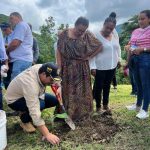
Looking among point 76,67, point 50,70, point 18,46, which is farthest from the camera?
point 18,46

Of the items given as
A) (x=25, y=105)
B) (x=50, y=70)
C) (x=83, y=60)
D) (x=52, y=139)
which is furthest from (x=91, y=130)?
(x=50, y=70)

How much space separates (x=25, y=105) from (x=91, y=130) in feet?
3.47

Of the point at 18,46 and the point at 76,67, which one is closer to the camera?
the point at 76,67

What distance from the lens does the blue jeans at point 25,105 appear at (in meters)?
5.45

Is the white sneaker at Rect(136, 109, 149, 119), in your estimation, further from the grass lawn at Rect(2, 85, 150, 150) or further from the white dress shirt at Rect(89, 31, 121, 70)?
the white dress shirt at Rect(89, 31, 121, 70)

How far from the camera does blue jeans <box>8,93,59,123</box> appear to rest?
545 centimetres

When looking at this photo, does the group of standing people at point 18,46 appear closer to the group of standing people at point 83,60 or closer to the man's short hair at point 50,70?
the group of standing people at point 83,60

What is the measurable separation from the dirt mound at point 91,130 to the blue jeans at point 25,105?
0.39 metres

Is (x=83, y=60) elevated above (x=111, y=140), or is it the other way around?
(x=83, y=60)

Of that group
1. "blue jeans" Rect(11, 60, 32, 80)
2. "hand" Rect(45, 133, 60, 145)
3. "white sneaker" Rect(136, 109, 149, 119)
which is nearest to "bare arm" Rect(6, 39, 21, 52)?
"blue jeans" Rect(11, 60, 32, 80)

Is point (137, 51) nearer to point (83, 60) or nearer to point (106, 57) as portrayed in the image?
point (106, 57)

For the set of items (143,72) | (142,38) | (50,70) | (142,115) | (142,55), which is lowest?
(142,115)

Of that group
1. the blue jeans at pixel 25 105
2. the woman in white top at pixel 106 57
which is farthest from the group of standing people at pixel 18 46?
the woman in white top at pixel 106 57

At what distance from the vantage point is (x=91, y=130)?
5.60m
